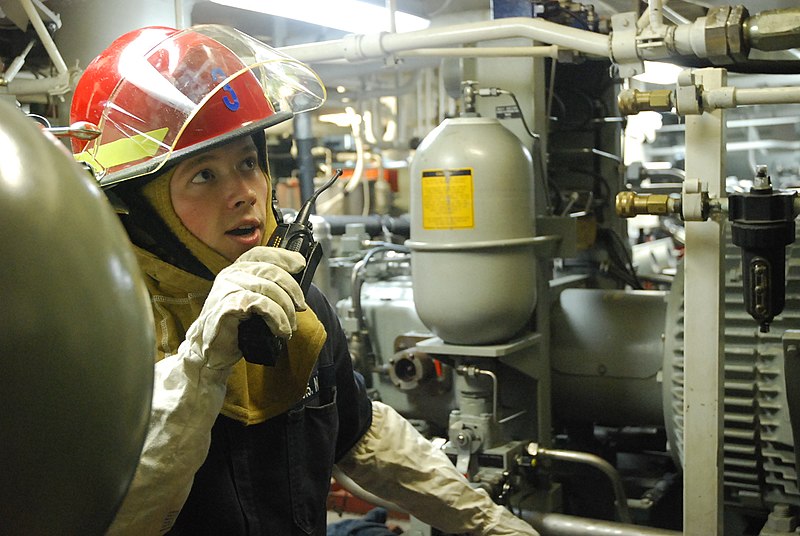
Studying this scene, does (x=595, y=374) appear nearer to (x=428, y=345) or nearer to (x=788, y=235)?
(x=428, y=345)

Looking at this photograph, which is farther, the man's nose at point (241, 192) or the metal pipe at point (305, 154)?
the metal pipe at point (305, 154)

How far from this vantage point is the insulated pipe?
2.12 meters

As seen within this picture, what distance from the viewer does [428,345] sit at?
2.72 metres

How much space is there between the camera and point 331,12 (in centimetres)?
283

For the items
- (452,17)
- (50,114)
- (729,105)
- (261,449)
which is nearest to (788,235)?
(729,105)

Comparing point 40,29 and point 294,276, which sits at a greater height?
point 40,29

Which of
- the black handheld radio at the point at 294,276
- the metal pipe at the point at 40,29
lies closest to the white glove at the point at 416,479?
the black handheld radio at the point at 294,276

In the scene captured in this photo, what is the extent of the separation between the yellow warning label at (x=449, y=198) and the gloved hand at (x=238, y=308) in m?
1.33

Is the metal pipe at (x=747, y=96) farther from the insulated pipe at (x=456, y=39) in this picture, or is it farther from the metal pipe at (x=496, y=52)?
the metal pipe at (x=496, y=52)

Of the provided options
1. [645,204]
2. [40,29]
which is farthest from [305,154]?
[645,204]

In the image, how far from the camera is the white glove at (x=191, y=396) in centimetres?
115

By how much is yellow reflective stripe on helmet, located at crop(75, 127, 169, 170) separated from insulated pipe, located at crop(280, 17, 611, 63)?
1097mm

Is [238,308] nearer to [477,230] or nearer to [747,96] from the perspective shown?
[747,96]

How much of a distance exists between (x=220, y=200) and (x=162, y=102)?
7.7 inches
